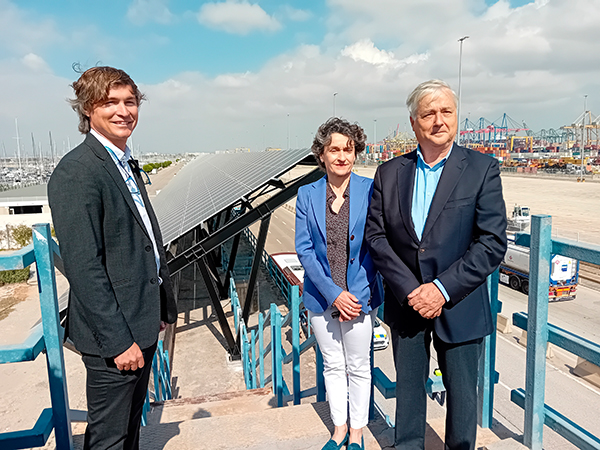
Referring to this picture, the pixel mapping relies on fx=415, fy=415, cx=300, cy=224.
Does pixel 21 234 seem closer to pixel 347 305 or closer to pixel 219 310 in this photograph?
pixel 219 310

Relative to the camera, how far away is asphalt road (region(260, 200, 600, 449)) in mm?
8523

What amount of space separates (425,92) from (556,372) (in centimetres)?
1126

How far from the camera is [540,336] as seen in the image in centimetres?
213

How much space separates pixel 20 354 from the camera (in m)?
1.81

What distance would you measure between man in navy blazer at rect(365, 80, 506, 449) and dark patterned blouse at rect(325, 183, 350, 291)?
0.68 feet

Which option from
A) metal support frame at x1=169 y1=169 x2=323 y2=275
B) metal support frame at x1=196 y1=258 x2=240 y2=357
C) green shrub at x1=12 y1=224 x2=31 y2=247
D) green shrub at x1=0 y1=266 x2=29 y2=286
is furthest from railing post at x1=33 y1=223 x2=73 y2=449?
green shrub at x1=12 y1=224 x2=31 y2=247

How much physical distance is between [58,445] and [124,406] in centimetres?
48

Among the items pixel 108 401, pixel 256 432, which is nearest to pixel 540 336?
pixel 256 432

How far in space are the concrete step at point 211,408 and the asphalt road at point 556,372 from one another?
287cm

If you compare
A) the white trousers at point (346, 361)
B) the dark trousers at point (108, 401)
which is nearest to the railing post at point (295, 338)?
the white trousers at point (346, 361)

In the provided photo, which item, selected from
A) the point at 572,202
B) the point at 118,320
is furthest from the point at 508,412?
the point at 572,202

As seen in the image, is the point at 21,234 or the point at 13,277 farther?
the point at 21,234

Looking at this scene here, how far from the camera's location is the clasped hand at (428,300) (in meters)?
1.99

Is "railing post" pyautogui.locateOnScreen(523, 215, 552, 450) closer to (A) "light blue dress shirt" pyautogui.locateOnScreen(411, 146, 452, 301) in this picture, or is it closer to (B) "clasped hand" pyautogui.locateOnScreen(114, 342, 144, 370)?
(A) "light blue dress shirt" pyautogui.locateOnScreen(411, 146, 452, 301)
